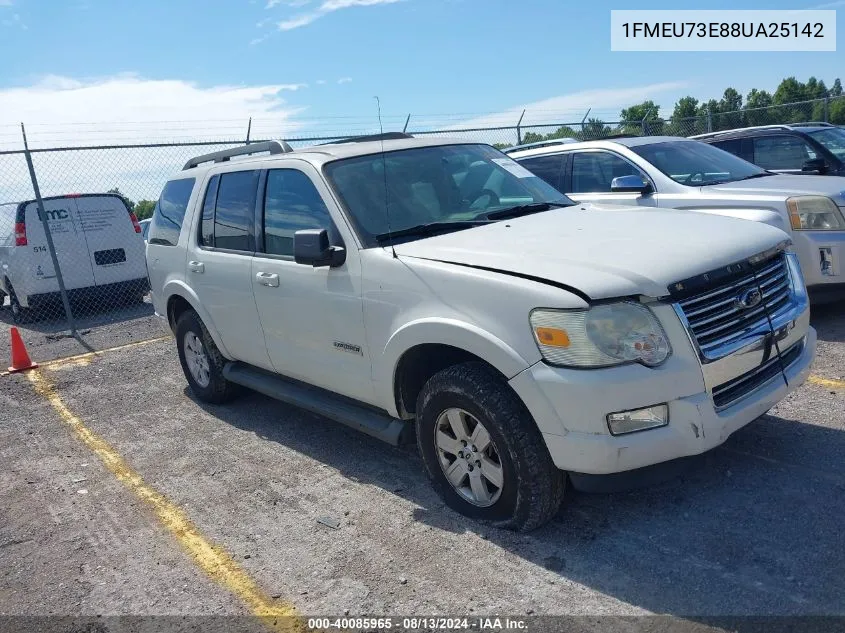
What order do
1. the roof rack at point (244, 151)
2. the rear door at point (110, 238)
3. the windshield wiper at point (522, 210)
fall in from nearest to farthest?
the windshield wiper at point (522, 210) → the roof rack at point (244, 151) → the rear door at point (110, 238)

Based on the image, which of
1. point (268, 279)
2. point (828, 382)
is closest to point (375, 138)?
point (268, 279)

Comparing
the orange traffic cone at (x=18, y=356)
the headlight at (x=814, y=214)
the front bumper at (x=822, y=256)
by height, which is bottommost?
the orange traffic cone at (x=18, y=356)

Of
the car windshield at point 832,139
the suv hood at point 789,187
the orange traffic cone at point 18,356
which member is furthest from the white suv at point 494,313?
the car windshield at point 832,139

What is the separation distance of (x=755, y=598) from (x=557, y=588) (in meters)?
0.77

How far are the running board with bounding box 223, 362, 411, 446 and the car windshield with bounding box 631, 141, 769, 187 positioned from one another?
162 inches

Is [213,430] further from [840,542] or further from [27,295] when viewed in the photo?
[27,295]

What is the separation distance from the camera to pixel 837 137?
340 inches

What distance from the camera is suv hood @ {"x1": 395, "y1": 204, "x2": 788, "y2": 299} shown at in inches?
124

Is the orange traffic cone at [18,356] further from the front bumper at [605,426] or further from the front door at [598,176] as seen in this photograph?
the front bumper at [605,426]

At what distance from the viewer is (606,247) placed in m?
3.49

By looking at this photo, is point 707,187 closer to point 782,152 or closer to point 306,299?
point 782,152

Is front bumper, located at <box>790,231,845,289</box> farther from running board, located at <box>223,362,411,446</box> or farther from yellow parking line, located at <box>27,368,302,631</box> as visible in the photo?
yellow parking line, located at <box>27,368,302,631</box>

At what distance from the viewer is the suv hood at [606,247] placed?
3141 millimetres

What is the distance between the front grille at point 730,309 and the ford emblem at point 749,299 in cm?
1
